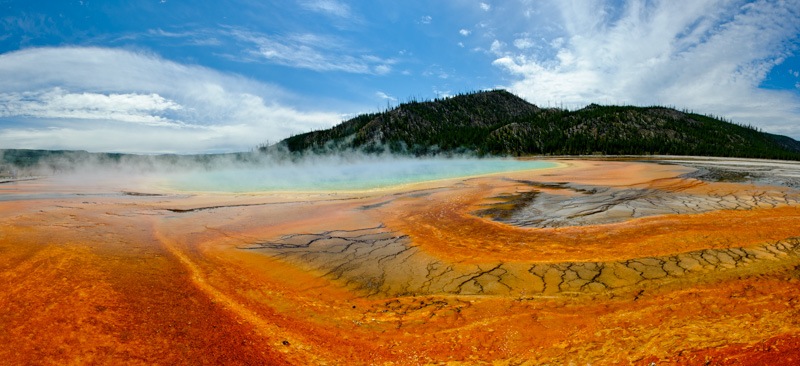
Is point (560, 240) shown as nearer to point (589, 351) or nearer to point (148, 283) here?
point (589, 351)

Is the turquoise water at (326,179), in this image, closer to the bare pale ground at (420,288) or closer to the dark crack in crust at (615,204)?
the dark crack in crust at (615,204)

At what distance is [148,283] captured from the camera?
21.0 feet

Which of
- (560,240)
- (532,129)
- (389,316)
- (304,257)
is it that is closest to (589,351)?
(389,316)

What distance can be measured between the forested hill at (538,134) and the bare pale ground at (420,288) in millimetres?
76808

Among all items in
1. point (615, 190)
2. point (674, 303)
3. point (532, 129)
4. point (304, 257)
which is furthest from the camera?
point (532, 129)

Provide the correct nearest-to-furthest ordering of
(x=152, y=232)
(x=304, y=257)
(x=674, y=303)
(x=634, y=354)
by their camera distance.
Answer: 1. (x=634, y=354)
2. (x=674, y=303)
3. (x=304, y=257)
4. (x=152, y=232)

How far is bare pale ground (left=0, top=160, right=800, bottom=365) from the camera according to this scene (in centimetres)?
420

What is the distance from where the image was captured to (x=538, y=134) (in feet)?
330

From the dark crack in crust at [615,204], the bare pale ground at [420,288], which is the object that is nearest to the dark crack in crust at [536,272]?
the bare pale ground at [420,288]

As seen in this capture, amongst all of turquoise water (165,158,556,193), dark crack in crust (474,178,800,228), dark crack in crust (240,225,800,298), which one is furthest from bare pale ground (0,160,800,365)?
turquoise water (165,158,556,193)

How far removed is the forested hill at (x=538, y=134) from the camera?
273ft

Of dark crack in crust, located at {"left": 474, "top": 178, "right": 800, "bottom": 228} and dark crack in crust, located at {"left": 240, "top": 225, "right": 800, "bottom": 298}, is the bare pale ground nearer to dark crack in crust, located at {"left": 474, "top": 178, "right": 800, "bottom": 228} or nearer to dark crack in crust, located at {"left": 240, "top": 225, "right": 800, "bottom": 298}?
dark crack in crust, located at {"left": 240, "top": 225, "right": 800, "bottom": 298}

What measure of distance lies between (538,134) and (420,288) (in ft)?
338

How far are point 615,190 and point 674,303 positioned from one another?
10.9 meters
